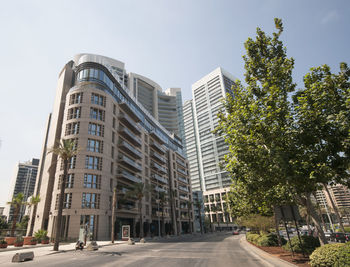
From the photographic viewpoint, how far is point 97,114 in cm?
4794

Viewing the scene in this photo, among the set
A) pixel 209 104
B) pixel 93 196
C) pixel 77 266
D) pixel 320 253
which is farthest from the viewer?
pixel 209 104

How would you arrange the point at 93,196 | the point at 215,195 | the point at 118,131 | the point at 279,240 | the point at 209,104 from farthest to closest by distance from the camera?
1. the point at 209,104
2. the point at 215,195
3. the point at 118,131
4. the point at 93,196
5. the point at 279,240

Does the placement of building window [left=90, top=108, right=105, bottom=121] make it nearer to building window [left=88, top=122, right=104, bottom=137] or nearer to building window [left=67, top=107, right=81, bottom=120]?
building window [left=88, top=122, right=104, bottom=137]

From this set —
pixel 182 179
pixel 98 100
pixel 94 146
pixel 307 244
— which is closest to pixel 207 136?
pixel 182 179

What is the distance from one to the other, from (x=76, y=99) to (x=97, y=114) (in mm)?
5627

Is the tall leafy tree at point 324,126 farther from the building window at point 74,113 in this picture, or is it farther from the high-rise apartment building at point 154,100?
the high-rise apartment building at point 154,100

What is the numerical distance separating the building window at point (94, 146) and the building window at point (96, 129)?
67.5 inches

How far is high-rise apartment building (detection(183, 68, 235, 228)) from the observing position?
142m

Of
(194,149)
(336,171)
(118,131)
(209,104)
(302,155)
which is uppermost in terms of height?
(209,104)

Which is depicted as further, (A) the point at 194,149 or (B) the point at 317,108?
(A) the point at 194,149

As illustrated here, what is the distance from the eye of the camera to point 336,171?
9391 millimetres

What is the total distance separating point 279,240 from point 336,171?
13063 millimetres

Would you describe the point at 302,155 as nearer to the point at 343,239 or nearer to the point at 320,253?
the point at 320,253

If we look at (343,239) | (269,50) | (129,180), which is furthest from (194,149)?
(269,50)
